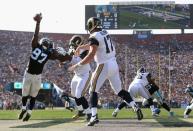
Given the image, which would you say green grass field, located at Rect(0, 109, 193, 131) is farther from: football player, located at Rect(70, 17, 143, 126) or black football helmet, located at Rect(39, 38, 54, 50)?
black football helmet, located at Rect(39, 38, 54, 50)

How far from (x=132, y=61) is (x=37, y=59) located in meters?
48.6

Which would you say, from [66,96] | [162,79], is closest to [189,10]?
[162,79]

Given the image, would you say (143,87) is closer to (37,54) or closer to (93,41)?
(37,54)

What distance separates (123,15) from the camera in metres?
64.7

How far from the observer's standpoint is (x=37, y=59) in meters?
12.0

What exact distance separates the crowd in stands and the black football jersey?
128 ft

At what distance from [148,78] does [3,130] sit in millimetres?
9478

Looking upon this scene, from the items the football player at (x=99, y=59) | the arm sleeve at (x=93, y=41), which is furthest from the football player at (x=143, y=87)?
the arm sleeve at (x=93, y=41)

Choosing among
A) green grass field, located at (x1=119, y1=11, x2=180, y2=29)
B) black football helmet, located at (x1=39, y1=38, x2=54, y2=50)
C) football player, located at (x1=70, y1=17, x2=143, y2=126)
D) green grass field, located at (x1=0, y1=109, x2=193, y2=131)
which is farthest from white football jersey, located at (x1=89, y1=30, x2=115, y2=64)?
green grass field, located at (x1=119, y1=11, x2=180, y2=29)

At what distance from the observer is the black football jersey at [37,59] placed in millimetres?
11914

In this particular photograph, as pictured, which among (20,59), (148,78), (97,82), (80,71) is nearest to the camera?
(97,82)

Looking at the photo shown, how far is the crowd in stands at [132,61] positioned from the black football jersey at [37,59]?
39145 millimetres

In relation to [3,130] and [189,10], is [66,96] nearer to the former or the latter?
[3,130]

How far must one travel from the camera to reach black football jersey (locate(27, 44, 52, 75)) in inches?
469
